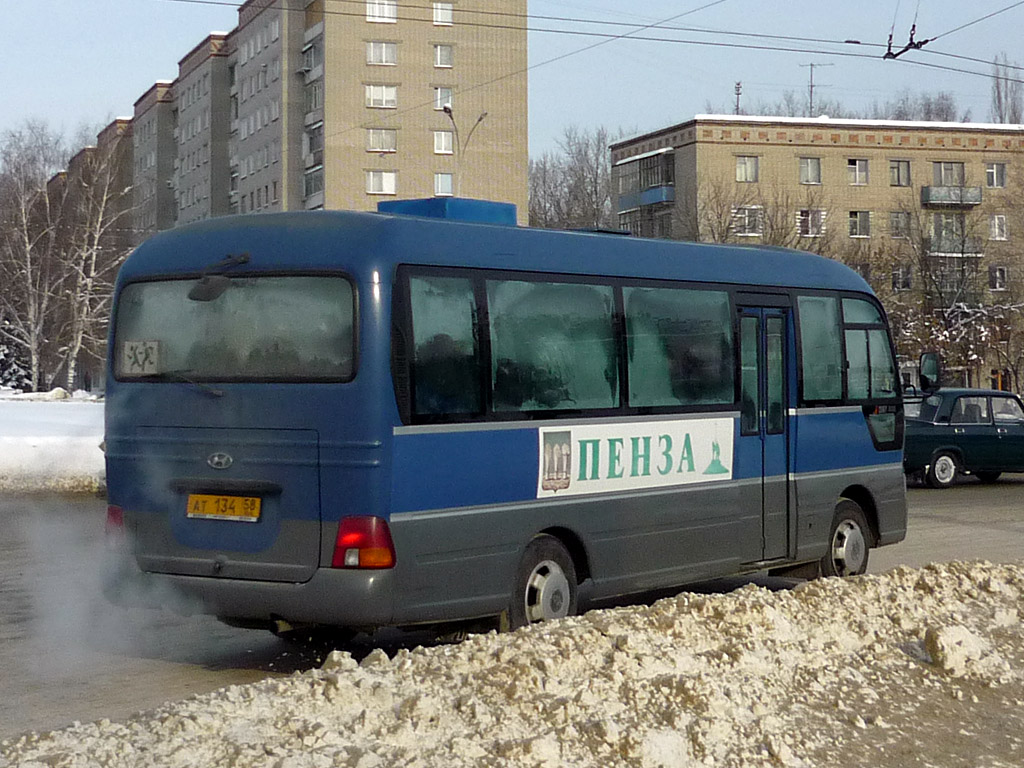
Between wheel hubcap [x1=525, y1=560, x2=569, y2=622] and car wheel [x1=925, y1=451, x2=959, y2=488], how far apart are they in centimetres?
1597

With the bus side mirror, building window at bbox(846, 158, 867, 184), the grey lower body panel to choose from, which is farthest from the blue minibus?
building window at bbox(846, 158, 867, 184)

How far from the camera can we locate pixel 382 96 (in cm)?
7656

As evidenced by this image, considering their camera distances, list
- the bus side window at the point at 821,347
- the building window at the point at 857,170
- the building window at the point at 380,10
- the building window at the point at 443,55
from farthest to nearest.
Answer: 1. the building window at the point at 857,170
2. the building window at the point at 443,55
3. the building window at the point at 380,10
4. the bus side window at the point at 821,347

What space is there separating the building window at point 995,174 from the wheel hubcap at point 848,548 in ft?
237

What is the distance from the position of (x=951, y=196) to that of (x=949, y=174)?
263cm

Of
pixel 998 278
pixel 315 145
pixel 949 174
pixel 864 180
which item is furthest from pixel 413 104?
→ pixel 998 278

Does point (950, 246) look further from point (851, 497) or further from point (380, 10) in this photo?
point (851, 497)

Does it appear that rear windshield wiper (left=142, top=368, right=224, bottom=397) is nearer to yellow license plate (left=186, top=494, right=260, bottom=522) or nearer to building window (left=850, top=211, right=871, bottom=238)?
yellow license plate (left=186, top=494, right=260, bottom=522)

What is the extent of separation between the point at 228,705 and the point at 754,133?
72.6 m

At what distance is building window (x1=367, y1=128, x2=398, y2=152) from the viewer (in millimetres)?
76625

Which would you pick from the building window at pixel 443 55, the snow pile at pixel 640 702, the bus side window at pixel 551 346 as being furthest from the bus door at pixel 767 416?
the building window at pixel 443 55

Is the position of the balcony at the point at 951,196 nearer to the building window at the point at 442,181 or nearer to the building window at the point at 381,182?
the building window at the point at 442,181

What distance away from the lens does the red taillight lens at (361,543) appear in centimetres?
850

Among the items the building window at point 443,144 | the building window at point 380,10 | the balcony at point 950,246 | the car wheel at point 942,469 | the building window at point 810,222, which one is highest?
the building window at point 380,10
